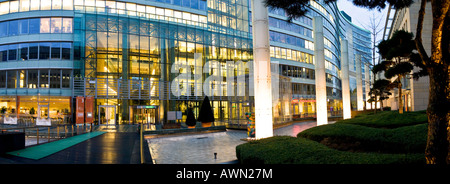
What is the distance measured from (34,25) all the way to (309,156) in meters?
40.2

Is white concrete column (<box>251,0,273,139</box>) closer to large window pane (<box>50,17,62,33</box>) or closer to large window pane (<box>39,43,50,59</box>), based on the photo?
large window pane (<box>50,17,62,33</box>)

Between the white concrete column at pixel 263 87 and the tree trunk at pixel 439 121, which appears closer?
the tree trunk at pixel 439 121

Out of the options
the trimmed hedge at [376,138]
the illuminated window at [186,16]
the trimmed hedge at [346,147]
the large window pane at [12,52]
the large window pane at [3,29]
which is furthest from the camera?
the illuminated window at [186,16]

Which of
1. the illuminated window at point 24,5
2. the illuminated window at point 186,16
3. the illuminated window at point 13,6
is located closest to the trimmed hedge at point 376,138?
the illuminated window at point 186,16

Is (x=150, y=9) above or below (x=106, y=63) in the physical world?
above

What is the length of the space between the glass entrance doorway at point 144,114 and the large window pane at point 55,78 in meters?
10.3

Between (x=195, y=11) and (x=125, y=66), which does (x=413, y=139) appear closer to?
(x=125, y=66)

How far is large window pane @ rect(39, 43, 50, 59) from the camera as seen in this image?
1332 inches

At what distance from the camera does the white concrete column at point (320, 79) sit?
23.8 metres

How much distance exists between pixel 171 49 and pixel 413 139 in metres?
30.9

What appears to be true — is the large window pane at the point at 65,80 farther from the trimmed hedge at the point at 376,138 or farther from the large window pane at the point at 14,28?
the trimmed hedge at the point at 376,138

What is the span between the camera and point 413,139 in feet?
31.1
